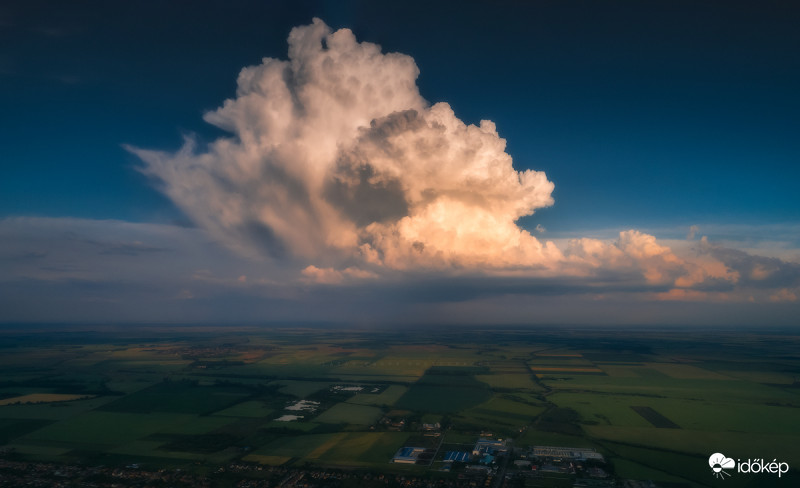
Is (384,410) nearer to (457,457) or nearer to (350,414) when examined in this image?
(350,414)

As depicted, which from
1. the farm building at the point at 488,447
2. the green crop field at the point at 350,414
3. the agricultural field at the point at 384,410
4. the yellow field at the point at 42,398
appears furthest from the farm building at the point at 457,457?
the yellow field at the point at 42,398

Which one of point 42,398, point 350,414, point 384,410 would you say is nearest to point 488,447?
point 384,410

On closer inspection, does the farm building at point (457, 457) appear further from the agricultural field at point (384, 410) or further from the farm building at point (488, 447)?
the agricultural field at point (384, 410)

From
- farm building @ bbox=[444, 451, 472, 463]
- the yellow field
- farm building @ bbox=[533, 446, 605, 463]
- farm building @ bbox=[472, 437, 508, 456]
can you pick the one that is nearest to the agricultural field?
the yellow field

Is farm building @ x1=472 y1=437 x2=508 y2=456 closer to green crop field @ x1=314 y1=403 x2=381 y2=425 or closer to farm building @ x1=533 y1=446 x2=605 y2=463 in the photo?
farm building @ x1=533 y1=446 x2=605 y2=463

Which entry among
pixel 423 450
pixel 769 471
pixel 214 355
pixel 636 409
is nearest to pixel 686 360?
pixel 636 409
